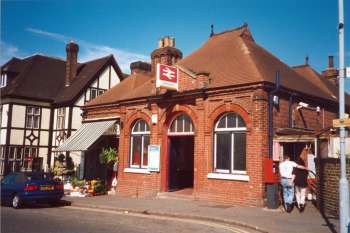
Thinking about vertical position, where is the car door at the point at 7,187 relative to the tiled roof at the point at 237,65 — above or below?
below

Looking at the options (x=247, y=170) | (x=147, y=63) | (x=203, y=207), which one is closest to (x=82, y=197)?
(x=203, y=207)

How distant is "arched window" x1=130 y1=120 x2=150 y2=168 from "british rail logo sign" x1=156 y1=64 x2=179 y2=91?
3.11 m

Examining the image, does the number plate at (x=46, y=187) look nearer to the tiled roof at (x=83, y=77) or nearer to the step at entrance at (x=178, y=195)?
the step at entrance at (x=178, y=195)

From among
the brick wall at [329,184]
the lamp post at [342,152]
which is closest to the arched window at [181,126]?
the brick wall at [329,184]

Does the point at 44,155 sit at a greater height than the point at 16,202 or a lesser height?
greater

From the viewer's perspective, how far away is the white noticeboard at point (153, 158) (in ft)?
56.0

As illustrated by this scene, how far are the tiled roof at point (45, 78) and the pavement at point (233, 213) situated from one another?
12.6m

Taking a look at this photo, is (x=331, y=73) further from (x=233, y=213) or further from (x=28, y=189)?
(x=28, y=189)

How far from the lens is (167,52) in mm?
21156

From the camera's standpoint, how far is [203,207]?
533 inches

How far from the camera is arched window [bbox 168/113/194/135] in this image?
54.4 ft

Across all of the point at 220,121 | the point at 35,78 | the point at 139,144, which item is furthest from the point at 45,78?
the point at 220,121

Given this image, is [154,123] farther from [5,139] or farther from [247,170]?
[5,139]

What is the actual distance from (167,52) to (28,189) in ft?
35.9
